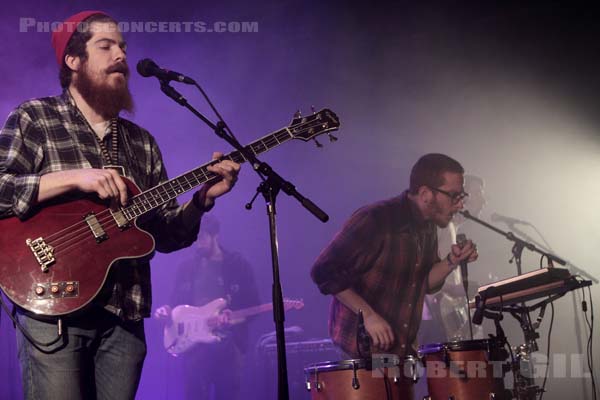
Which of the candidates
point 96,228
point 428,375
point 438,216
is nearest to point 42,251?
point 96,228

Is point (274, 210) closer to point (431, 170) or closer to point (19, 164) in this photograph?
point (19, 164)

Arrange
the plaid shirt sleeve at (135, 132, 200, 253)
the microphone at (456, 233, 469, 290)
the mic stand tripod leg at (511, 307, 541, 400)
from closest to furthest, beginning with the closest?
1. the plaid shirt sleeve at (135, 132, 200, 253)
2. the mic stand tripod leg at (511, 307, 541, 400)
3. the microphone at (456, 233, 469, 290)

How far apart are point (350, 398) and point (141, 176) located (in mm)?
1826

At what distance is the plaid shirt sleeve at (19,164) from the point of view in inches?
88.0

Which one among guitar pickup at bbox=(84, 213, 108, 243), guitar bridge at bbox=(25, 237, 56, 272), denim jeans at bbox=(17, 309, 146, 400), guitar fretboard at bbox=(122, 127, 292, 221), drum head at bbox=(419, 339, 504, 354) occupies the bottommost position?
drum head at bbox=(419, 339, 504, 354)

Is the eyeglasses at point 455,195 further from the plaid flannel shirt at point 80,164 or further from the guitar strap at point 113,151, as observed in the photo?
the guitar strap at point 113,151

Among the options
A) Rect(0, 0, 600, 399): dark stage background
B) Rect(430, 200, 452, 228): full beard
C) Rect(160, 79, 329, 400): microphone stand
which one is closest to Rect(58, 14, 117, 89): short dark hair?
Rect(160, 79, 329, 400): microphone stand

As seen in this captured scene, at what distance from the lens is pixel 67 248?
228cm

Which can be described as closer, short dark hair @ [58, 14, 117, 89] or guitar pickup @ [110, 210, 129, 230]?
guitar pickup @ [110, 210, 129, 230]

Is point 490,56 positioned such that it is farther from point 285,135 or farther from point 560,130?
point 285,135

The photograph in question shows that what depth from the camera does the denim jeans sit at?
210 cm

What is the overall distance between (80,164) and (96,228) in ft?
0.99

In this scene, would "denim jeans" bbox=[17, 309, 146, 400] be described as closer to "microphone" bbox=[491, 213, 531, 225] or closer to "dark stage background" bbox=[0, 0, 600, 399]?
"dark stage background" bbox=[0, 0, 600, 399]

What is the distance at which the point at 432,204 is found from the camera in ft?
17.8
